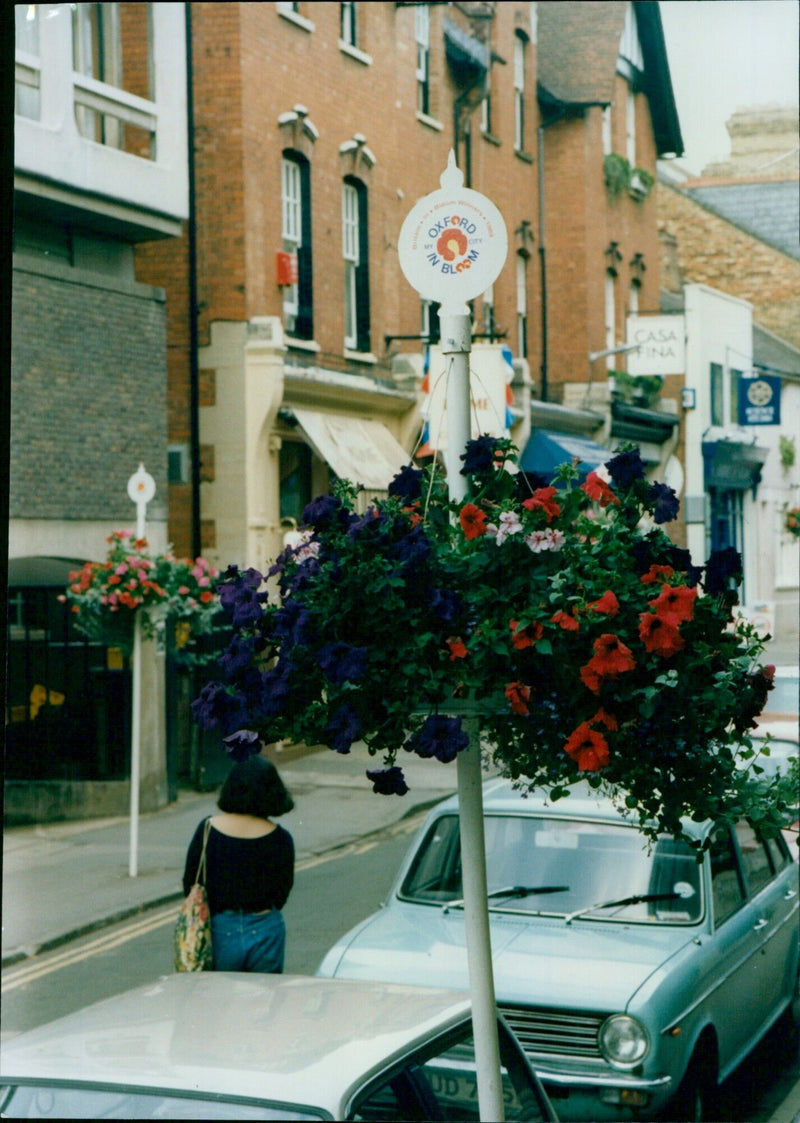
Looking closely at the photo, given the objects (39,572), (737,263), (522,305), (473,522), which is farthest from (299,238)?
(473,522)

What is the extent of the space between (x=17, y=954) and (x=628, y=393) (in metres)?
8.62

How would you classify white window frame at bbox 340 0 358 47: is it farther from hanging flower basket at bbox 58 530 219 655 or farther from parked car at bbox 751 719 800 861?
parked car at bbox 751 719 800 861

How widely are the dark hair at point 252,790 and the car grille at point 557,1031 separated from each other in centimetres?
132

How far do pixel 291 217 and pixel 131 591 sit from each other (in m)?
7.92

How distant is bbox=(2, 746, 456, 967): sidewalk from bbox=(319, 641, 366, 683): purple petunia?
722cm

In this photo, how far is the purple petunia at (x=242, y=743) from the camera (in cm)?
336

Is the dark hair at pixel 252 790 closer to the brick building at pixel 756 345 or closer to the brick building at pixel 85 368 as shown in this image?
the brick building at pixel 756 345

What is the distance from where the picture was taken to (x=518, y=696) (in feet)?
10.6

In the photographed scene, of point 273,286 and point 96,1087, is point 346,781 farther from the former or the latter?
point 96,1087

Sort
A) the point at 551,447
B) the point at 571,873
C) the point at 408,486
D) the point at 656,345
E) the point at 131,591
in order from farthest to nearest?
the point at 551,447, the point at 656,345, the point at 131,591, the point at 571,873, the point at 408,486

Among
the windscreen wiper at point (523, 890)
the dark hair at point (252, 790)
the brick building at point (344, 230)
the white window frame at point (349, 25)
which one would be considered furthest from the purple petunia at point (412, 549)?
the white window frame at point (349, 25)

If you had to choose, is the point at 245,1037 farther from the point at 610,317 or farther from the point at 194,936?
the point at 610,317

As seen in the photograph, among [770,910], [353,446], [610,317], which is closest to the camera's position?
[770,910]

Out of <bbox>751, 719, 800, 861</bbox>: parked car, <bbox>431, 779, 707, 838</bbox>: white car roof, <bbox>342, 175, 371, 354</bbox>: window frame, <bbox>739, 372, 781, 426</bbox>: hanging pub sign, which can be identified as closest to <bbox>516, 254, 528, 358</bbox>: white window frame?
<bbox>342, 175, 371, 354</bbox>: window frame
